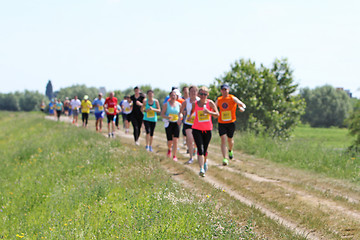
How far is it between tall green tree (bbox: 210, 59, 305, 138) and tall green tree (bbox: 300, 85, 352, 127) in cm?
6252

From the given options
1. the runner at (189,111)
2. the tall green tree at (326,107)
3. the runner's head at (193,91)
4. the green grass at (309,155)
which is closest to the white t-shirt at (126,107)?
the green grass at (309,155)

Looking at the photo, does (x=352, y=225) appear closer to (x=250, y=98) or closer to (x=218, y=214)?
(x=218, y=214)

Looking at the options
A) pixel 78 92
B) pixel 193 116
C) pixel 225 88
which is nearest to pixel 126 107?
pixel 225 88

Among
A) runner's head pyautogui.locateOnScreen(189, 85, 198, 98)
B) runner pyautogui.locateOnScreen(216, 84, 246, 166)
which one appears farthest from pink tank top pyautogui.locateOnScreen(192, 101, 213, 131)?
runner pyautogui.locateOnScreen(216, 84, 246, 166)

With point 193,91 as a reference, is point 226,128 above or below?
below

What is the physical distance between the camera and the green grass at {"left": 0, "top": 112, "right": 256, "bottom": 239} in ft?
17.4

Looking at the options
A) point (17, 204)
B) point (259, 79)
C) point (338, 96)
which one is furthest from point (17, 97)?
point (17, 204)

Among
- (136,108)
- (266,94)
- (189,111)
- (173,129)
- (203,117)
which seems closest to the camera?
(203,117)

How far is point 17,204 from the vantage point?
30.6ft

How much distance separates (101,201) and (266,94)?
66.0 ft

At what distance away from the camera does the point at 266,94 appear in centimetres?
2541

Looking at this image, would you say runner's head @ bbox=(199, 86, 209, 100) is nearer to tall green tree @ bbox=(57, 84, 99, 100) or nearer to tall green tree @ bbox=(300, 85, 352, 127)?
tall green tree @ bbox=(300, 85, 352, 127)

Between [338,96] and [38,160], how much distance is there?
284ft

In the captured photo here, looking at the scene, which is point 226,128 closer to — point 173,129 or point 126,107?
point 173,129
